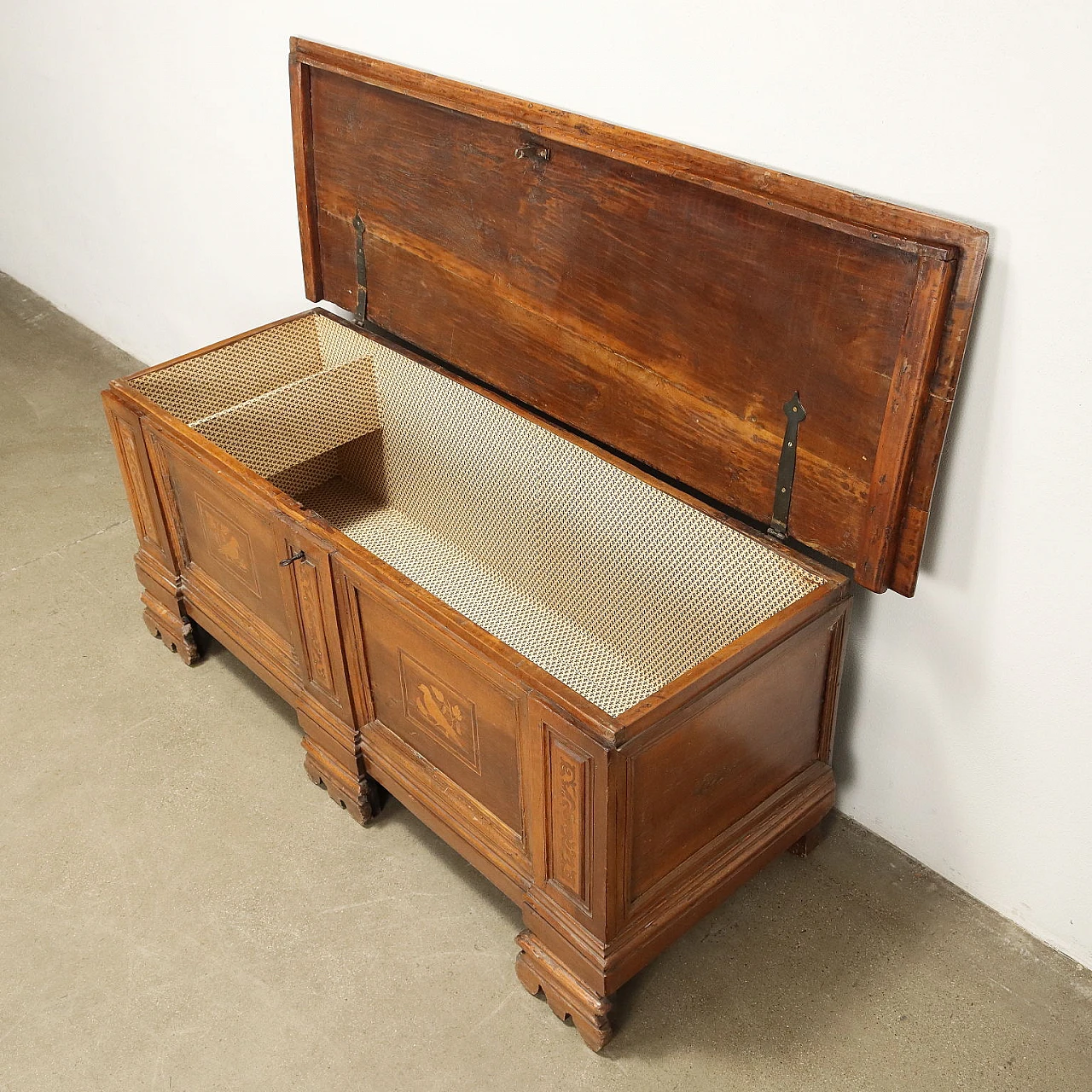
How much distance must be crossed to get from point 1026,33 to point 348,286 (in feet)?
5.26

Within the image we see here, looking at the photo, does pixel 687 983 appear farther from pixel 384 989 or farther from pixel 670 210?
pixel 670 210

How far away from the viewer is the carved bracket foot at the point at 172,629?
9.07ft

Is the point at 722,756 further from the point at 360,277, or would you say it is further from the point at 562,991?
the point at 360,277

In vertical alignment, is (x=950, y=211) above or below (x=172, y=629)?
above

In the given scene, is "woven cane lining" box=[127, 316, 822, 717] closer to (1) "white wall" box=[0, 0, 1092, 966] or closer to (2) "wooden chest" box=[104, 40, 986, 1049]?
(2) "wooden chest" box=[104, 40, 986, 1049]

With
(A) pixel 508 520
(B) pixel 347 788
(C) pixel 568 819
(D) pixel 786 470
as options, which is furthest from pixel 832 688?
(B) pixel 347 788

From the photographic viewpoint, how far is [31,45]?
12.0 ft

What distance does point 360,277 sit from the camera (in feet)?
8.86

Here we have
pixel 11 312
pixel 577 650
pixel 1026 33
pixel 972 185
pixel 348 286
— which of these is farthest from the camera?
pixel 11 312

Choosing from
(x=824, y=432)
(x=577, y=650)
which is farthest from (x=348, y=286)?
(x=824, y=432)

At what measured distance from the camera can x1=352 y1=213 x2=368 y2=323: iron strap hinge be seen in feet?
→ 8.66

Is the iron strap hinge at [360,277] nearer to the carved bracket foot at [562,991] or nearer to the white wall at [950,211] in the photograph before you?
the white wall at [950,211]

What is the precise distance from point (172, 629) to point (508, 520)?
0.83 m

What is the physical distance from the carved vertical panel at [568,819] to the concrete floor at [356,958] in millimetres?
280
